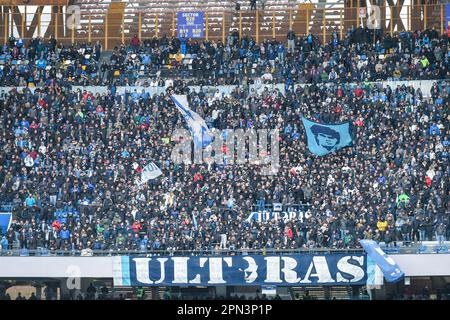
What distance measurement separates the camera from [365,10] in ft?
132

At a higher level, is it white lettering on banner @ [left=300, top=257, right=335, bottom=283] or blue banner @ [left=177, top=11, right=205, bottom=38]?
blue banner @ [left=177, top=11, right=205, bottom=38]

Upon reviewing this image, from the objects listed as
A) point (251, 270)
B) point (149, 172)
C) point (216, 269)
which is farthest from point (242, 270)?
point (149, 172)

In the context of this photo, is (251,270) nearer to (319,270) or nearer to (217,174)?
(319,270)

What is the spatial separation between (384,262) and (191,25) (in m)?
17.3

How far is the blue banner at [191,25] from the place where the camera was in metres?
39.9

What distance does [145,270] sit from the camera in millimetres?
27578

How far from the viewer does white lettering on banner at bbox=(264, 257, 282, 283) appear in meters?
27.1

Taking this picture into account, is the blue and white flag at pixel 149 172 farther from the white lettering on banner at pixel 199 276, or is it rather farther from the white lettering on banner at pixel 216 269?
the white lettering on banner at pixel 216 269

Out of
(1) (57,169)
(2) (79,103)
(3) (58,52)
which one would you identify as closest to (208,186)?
(1) (57,169)

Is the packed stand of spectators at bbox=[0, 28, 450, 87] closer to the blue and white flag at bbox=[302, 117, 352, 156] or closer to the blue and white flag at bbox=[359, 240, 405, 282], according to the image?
the blue and white flag at bbox=[302, 117, 352, 156]

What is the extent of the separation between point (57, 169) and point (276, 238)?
885 cm

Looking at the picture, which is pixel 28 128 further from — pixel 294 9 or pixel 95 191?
pixel 294 9

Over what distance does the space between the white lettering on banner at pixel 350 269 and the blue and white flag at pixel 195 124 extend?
816 centimetres

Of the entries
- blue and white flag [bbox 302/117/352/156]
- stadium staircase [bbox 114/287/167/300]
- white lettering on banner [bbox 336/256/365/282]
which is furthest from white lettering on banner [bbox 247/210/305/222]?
stadium staircase [bbox 114/287/167/300]
